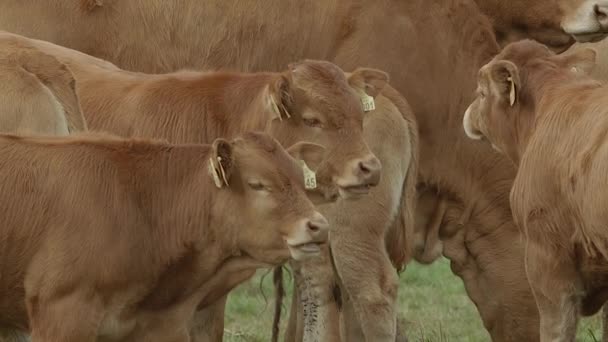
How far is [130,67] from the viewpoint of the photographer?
11.8m

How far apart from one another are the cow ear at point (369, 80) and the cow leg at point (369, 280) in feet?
2.60

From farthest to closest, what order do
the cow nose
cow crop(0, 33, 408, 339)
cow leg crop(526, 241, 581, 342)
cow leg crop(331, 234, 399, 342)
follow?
the cow nose < cow leg crop(331, 234, 399, 342) < cow crop(0, 33, 408, 339) < cow leg crop(526, 241, 581, 342)

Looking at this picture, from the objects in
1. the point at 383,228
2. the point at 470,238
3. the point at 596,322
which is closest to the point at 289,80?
the point at 383,228

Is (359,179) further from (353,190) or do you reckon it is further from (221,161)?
(221,161)

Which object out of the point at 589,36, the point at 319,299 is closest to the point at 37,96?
the point at 319,299

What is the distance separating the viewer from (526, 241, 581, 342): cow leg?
9.41 metres

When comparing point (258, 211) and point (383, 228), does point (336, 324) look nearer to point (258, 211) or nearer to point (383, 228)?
point (383, 228)

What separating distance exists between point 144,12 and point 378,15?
148 cm

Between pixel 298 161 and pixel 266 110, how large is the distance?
1111 mm

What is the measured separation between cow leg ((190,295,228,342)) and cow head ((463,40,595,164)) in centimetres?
170

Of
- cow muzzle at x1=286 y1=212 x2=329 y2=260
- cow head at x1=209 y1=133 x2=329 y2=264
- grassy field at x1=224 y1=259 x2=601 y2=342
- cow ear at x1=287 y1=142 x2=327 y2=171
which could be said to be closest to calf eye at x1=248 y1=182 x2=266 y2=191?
cow head at x1=209 y1=133 x2=329 y2=264

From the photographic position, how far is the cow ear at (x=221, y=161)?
870 centimetres

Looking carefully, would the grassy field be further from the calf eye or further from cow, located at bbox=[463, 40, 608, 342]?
the calf eye

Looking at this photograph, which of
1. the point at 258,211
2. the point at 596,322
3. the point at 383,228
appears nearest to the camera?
the point at 258,211
